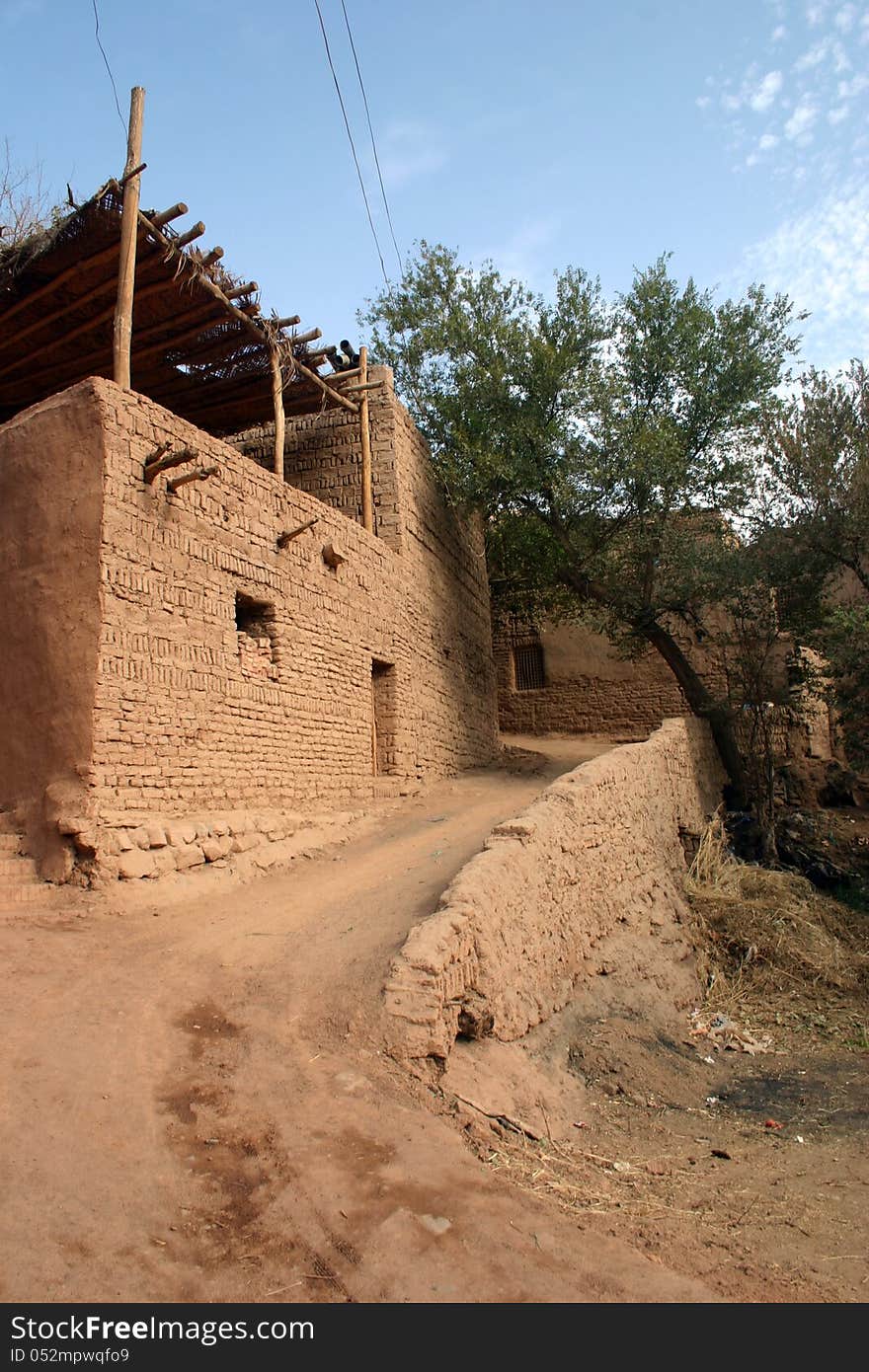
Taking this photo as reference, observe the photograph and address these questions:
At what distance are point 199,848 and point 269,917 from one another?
121 cm

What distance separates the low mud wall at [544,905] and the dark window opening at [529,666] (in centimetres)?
1033

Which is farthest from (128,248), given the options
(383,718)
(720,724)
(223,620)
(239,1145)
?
(720,724)

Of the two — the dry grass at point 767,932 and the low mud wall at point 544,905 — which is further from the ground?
the low mud wall at point 544,905

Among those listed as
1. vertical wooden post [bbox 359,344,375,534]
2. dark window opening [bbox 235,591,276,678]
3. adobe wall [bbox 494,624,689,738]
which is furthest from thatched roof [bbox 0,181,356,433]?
adobe wall [bbox 494,624,689,738]

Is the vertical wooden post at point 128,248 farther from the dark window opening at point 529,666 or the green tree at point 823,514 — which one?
the dark window opening at point 529,666

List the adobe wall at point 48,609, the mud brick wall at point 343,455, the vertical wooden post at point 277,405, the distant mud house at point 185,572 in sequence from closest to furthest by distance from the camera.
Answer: the adobe wall at point 48,609, the distant mud house at point 185,572, the vertical wooden post at point 277,405, the mud brick wall at point 343,455

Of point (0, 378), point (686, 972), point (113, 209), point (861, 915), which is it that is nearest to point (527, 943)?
point (686, 972)

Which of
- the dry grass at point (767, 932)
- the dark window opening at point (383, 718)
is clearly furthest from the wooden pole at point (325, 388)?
the dry grass at point (767, 932)

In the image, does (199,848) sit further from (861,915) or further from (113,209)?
(861,915)

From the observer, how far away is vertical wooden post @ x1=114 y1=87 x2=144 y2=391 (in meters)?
7.51

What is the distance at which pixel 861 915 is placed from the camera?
9922 mm

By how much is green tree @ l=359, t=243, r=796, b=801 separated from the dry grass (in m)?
4.03

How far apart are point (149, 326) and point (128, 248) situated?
189cm

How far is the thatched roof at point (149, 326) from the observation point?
822 cm
